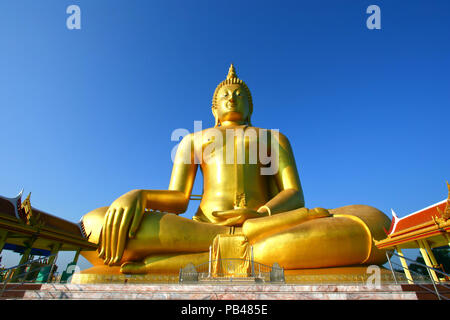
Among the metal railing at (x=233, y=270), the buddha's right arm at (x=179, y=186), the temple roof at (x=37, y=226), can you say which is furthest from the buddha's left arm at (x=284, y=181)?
the temple roof at (x=37, y=226)

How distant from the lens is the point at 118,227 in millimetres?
5203

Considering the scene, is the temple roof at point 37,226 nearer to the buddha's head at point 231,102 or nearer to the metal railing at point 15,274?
the metal railing at point 15,274

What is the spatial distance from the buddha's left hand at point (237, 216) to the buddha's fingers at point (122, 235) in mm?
1860

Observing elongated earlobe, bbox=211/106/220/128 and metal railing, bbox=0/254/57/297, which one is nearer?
metal railing, bbox=0/254/57/297

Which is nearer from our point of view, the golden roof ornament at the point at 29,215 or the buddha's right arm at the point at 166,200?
the golden roof ornament at the point at 29,215

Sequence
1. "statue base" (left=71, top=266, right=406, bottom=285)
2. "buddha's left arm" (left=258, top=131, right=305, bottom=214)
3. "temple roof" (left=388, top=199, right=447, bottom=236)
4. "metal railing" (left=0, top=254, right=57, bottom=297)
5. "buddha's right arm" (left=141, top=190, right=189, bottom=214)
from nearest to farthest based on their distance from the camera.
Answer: "metal railing" (left=0, top=254, right=57, bottom=297) < "temple roof" (left=388, top=199, right=447, bottom=236) < "statue base" (left=71, top=266, right=406, bottom=285) < "buddha's left arm" (left=258, top=131, right=305, bottom=214) < "buddha's right arm" (left=141, top=190, right=189, bottom=214)

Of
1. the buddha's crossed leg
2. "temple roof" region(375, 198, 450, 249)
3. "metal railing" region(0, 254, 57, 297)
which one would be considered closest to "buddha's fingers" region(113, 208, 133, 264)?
the buddha's crossed leg

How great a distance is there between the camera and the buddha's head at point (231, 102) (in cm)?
832

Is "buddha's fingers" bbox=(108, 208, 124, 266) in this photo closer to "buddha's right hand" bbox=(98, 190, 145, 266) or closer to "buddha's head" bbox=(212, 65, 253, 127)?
"buddha's right hand" bbox=(98, 190, 145, 266)

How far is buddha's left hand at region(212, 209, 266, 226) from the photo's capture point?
574 centimetres

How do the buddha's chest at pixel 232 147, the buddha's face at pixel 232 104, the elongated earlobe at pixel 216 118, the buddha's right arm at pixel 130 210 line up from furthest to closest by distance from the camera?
the elongated earlobe at pixel 216 118 → the buddha's face at pixel 232 104 → the buddha's chest at pixel 232 147 → the buddha's right arm at pixel 130 210

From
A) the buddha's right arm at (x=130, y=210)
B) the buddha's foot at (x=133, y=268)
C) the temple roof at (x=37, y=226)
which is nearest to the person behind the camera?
the temple roof at (x=37, y=226)

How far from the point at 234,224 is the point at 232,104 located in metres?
3.93

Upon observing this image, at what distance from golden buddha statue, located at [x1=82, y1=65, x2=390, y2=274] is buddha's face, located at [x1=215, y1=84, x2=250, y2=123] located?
138cm
